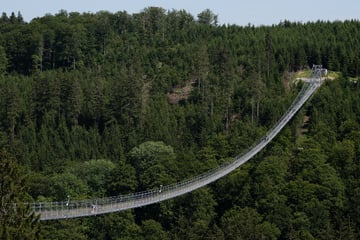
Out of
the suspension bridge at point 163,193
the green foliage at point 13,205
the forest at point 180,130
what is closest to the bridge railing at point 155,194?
the suspension bridge at point 163,193

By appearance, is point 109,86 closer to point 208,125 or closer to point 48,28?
point 208,125

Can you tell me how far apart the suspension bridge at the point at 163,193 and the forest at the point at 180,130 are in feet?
4.39

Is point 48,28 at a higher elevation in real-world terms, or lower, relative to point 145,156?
higher

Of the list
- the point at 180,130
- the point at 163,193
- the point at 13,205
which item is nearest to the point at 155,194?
the point at 163,193

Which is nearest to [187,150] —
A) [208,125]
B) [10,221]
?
[208,125]

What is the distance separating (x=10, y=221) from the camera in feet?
108

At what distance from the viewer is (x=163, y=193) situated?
4916 centimetres

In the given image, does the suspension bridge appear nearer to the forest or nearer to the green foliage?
the forest

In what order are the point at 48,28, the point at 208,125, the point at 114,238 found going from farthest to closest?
1. the point at 48,28
2. the point at 208,125
3. the point at 114,238

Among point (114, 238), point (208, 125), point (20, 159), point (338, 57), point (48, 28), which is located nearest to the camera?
point (114, 238)

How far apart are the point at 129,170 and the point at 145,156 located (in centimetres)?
283

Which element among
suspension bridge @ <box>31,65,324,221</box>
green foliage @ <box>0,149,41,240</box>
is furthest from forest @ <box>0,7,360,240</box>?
suspension bridge @ <box>31,65,324,221</box>

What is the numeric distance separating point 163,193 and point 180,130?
766 inches

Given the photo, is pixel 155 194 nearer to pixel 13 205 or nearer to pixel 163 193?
pixel 163 193
